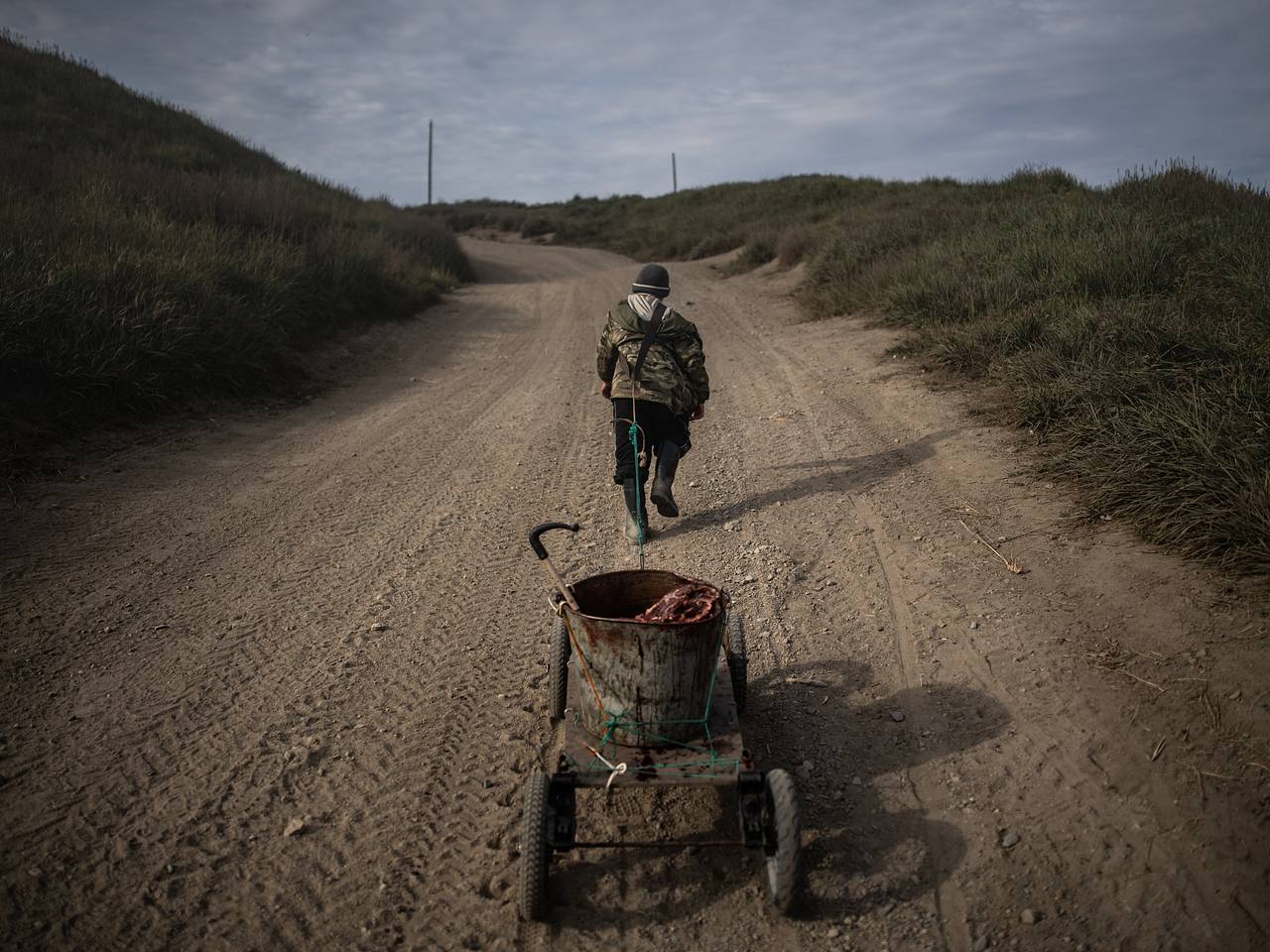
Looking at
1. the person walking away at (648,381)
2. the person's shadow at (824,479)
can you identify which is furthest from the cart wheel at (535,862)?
the person's shadow at (824,479)

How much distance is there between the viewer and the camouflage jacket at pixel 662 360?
17.6 feet

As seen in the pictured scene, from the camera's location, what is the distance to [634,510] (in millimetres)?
5492

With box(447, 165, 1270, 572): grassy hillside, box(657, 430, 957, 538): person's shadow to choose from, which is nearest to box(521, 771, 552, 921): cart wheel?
box(657, 430, 957, 538): person's shadow

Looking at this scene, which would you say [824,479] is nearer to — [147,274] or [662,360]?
[662,360]

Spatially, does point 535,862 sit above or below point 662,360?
below

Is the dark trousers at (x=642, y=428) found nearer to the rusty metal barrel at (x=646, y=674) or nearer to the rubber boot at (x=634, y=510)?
the rubber boot at (x=634, y=510)

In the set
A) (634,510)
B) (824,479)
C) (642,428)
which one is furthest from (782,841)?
(824,479)

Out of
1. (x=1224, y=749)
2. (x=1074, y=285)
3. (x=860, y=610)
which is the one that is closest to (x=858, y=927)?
(x=1224, y=749)

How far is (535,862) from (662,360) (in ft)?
11.6

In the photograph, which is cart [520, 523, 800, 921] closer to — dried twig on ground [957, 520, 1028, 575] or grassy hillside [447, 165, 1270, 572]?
dried twig on ground [957, 520, 1028, 575]

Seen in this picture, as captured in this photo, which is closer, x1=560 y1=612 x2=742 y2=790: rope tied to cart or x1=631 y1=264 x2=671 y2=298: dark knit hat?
x1=560 y1=612 x2=742 y2=790: rope tied to cart

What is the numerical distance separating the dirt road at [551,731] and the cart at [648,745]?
0.25m

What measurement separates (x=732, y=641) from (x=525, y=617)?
4.52ft

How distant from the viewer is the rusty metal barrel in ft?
9.40
